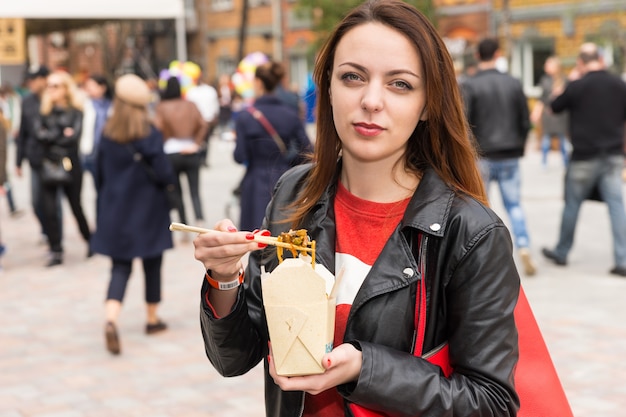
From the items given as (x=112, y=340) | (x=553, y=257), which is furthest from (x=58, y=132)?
(x=553, y=257)

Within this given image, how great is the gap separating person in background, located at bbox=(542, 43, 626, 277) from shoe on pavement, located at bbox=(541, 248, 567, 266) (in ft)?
0.06

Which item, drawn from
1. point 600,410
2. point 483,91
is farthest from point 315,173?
point 483,91

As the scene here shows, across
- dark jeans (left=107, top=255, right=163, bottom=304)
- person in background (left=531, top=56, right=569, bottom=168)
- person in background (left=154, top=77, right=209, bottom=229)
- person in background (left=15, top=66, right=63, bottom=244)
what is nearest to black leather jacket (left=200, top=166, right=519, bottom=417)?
dark jeans (left=107, top=255, right=163, bottom=304)

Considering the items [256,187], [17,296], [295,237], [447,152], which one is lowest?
[17,296]

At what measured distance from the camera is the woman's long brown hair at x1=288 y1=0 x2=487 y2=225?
188 centimetres

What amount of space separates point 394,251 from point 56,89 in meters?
7.45

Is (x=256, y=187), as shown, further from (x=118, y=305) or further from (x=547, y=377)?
(x=547, y=377)

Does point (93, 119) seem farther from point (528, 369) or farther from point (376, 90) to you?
point (528, 369)

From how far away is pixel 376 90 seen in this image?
185cm

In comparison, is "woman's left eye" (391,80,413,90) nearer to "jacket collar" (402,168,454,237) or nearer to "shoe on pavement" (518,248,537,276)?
"jacket collar" (402,168,454,237)

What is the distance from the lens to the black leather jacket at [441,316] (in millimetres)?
1754

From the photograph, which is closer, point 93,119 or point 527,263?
point 527,263

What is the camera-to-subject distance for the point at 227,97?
28.3 metres

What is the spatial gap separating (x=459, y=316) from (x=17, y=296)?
6556 millimetres
